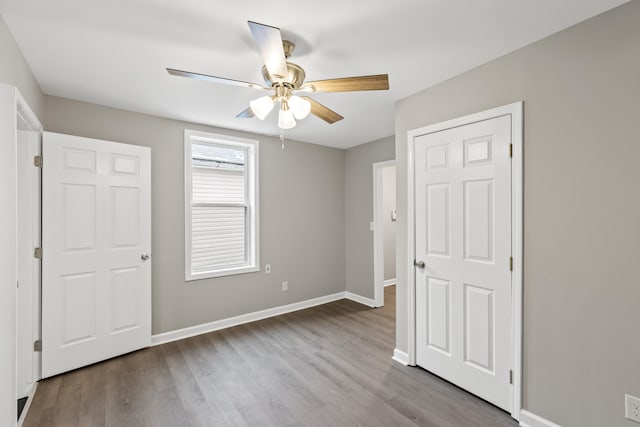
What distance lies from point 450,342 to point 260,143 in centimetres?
312

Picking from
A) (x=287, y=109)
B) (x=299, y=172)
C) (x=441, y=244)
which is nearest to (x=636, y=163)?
(x=441, y=244)

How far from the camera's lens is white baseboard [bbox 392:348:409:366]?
266 cm

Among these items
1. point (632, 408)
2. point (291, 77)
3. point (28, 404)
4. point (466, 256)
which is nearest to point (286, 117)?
point (291, 77)

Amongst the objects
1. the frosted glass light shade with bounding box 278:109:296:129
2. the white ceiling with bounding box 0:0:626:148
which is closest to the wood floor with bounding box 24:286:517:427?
the frosted glass light shade with bounding box 278:109:296:129

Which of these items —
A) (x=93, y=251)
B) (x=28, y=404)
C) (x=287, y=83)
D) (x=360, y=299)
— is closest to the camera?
(x=287, y=83)

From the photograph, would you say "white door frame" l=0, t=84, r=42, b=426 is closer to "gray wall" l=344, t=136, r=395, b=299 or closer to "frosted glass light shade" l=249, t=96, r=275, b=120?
"frosted glass light shade" l=249, t=96, r=275, b=120

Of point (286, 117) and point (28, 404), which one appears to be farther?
point (28, 404)

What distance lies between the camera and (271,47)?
1.49m

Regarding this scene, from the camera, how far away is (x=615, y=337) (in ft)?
5.11

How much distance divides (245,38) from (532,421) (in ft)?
9.79

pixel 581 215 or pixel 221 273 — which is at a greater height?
pixel 581 215

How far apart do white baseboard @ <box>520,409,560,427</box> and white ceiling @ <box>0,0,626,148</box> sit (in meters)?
2.36

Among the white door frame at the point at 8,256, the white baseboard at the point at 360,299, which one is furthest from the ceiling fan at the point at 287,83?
the white baseboard at the point at 360,299

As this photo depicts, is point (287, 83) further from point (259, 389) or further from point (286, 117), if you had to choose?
point (259, 389)
